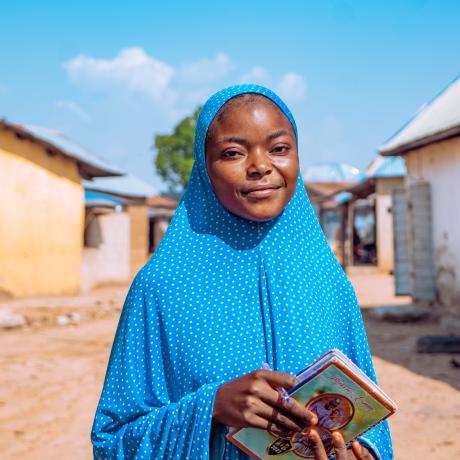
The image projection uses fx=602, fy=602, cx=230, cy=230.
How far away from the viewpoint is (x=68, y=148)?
600 inches

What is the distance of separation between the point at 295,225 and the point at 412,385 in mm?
4515

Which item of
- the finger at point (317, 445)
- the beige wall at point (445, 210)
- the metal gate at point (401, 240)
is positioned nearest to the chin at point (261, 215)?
the finger at point (317, 445)

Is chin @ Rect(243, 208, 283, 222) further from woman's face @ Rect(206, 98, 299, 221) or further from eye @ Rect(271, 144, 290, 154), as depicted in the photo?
eye @ Rect(271, 144, 290, 154)

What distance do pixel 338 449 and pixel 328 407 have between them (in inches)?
4.5

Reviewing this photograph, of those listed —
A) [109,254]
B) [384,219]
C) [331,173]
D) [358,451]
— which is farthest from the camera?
[331,173]

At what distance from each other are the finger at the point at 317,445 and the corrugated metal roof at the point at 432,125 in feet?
25.8

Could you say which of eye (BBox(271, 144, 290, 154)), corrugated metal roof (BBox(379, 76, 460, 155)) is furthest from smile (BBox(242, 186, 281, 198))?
corrugated metal roof (BBox(379, 76, 460, 155))

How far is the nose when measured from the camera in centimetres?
142

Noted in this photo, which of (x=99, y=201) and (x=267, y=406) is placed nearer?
(x=267, y=406)

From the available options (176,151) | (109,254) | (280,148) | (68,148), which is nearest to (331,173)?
(176,151)

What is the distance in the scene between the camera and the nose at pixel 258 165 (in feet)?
4.66

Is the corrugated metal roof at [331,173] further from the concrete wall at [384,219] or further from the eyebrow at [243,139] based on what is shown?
the eyebrow at [243,139]

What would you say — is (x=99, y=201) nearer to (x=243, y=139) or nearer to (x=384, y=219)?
(x=384, y=219)

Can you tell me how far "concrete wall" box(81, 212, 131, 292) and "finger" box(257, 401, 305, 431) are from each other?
47.7ft
